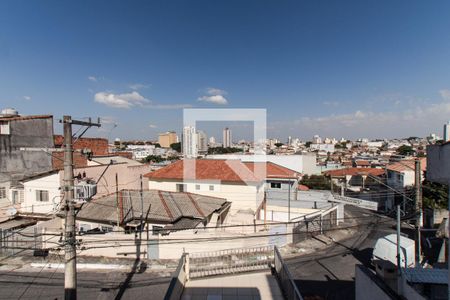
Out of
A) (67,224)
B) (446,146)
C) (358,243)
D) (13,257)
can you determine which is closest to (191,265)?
(67,224)

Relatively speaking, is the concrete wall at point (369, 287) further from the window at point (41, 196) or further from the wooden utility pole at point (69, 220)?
the window at point (41, 196)

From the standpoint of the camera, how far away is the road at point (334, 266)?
9.33 meters

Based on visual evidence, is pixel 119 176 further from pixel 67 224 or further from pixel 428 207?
pixel 428 207

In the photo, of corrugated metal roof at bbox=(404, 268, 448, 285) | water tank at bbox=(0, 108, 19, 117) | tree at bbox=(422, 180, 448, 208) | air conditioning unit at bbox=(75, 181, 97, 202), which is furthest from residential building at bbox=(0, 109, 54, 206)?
tree at bbox=(422, 180, 448, 208)

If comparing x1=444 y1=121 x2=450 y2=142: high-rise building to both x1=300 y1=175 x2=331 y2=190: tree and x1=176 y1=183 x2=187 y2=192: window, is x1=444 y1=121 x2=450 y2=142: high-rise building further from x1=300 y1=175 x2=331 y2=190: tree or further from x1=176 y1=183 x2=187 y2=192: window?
x1=300 y1=175 x2=331 y2=190: tree

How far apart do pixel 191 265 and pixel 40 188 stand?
1538 centimetres

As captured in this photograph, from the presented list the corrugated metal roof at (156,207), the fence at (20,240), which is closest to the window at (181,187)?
the corrugated metal roof at (156,207)

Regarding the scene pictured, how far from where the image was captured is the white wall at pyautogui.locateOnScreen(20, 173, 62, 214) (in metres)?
15.8

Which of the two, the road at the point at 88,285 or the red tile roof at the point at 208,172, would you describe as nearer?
the road at the point at 88,285

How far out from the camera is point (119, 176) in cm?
1973

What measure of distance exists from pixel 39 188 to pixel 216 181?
1147cm

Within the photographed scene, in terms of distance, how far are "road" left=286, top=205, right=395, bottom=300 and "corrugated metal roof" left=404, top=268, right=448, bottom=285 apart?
4884mm

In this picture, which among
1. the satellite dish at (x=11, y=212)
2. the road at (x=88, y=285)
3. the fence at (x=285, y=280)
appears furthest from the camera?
the satellite dish at (x=11, y=212)

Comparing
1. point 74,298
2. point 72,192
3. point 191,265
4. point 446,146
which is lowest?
point 74,298
